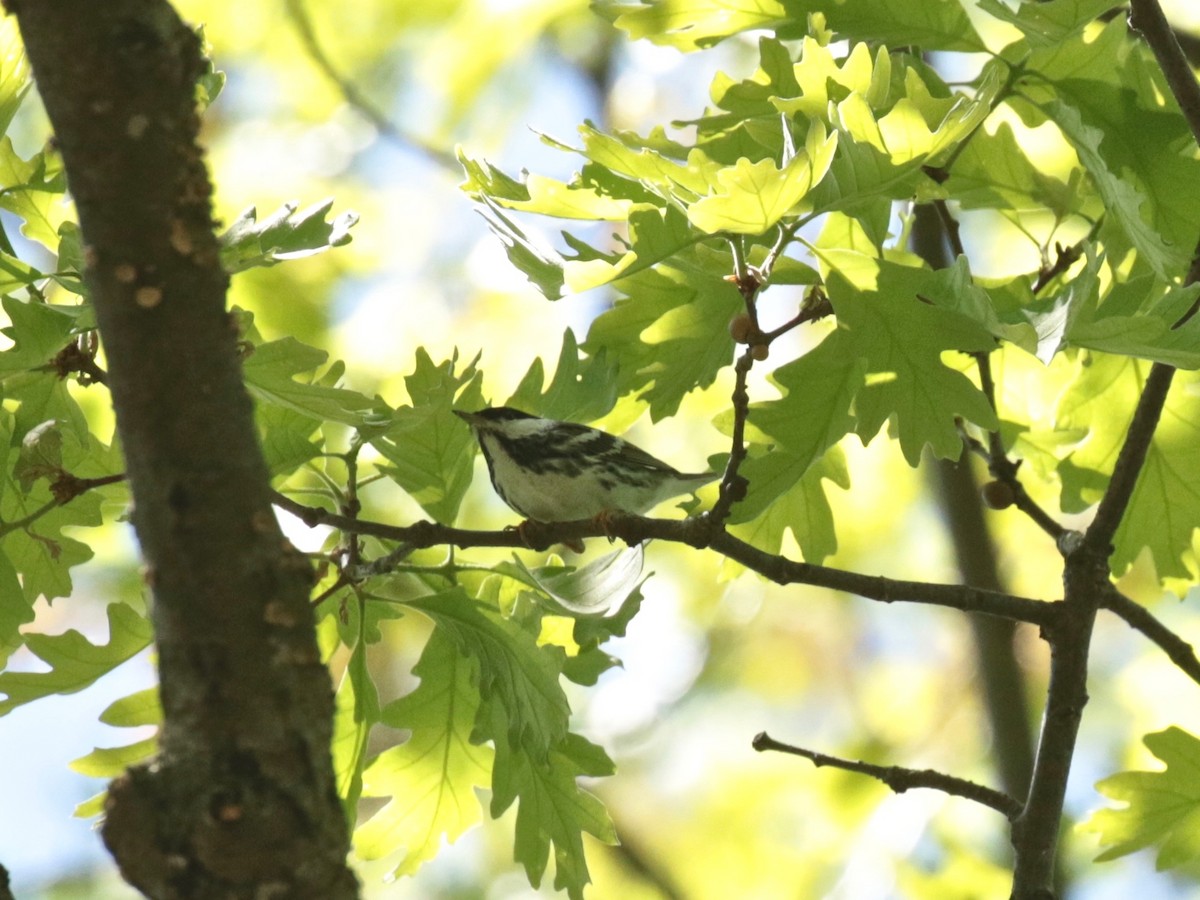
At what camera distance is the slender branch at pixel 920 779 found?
2.04 meters

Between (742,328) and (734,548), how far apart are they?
0.29m

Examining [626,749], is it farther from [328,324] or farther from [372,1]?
[372,1]

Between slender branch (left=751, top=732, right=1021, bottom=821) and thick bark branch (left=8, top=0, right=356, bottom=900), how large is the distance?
0.99 meters

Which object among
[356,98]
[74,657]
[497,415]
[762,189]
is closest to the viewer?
[762,189]

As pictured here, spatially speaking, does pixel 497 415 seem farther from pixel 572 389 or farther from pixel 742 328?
pixel 742 328

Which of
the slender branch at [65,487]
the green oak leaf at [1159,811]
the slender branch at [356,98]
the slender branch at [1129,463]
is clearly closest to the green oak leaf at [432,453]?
the slender branch at [65,487]

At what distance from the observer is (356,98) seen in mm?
4695

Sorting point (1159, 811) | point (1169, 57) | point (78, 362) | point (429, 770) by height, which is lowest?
point (1159, 811)

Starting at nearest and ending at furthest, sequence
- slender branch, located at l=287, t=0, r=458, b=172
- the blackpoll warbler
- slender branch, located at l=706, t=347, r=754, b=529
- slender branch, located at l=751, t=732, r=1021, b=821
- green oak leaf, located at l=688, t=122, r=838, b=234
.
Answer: green oak leaf, located at l=688, t=122, r=838, b=234
slender branch, located at l=706, t=347, r=754, b=529
slender branch, located at l=751, t=732, r=1021, b=821
the blackpoll warbler
slender branch, located at l=287, t=0, r=458, b=172

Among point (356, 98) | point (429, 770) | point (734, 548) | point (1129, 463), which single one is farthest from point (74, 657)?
point (356, 98)

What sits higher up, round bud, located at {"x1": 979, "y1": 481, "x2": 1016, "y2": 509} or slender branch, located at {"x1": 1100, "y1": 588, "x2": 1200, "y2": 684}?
round bud, located at {"x1": 979, "y1": 481, "x2": 1016, "y2": 509}

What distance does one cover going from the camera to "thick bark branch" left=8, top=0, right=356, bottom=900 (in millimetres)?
1158

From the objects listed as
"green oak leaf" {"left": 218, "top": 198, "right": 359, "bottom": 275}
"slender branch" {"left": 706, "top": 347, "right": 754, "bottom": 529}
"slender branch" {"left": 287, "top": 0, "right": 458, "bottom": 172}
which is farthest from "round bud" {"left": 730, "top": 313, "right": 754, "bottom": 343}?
"slender branch" {"left": 287, "top": 0, "right": 458, "bottom": 172}

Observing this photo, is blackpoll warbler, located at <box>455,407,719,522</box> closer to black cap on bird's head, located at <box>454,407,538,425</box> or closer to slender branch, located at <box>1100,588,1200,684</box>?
black cap on bird's head, located at <box>454,407,538,425</box>
